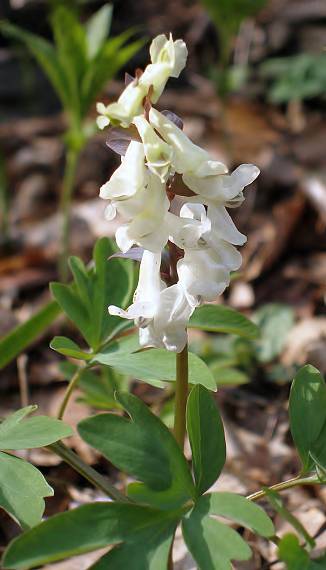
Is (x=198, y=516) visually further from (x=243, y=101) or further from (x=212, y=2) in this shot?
(x=243, y=101)

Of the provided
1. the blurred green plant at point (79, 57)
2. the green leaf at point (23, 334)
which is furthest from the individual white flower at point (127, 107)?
the blurred green plant at point (79, 57)

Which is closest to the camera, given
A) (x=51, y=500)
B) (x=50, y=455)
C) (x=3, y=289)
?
(x=51, y=500)

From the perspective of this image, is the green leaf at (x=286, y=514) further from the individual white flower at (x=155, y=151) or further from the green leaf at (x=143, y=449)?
the individual white flower at (x=155, y=151)

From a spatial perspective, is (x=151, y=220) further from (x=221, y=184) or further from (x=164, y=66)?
(x=164, y=66)

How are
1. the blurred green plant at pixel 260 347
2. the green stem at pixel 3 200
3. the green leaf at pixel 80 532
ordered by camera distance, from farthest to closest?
the green stem at pixel 3 200 < the blurred green plant at pixel 260 347 < the green leaf at pixel 80 532

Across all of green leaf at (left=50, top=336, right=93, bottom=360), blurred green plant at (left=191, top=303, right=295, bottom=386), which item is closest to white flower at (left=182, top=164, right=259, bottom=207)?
green leaf at (left=50, top=336, right=93, bottom=360)

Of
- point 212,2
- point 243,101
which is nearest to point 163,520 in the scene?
point 212,2
